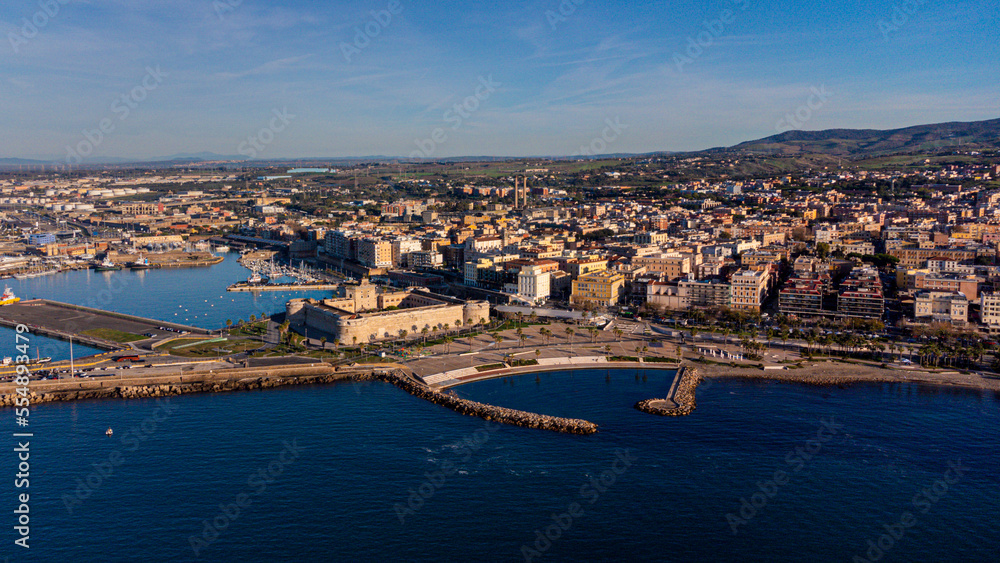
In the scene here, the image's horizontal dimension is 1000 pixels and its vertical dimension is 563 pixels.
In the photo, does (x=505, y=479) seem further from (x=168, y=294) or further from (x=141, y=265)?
(x=141, y=265)

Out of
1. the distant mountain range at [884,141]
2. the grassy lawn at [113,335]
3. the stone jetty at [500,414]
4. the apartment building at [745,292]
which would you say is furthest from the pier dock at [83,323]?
the distant mountain range at [884,141]

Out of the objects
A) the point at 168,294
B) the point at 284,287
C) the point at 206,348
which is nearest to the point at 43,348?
the point at 206,348

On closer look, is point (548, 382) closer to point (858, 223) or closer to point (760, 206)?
point (858, 223)

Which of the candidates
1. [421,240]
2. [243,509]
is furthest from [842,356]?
[421,240]

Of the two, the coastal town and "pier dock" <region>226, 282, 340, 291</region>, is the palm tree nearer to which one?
the coastal town

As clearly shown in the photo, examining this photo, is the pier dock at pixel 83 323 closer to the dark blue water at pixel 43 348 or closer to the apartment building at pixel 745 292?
the dark blue water at pixel 43 348


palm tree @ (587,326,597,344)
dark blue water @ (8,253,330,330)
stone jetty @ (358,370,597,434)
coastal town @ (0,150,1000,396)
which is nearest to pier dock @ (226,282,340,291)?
coastal town @ (0,150,1000,396)
